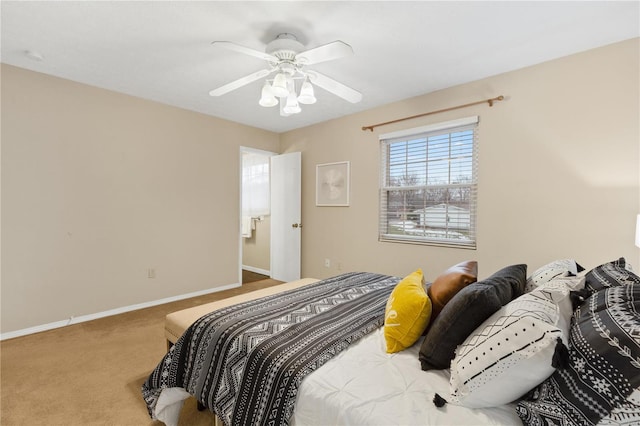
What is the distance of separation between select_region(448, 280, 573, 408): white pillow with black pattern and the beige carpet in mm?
1473

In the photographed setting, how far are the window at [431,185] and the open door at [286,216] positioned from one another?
1445 millimetres

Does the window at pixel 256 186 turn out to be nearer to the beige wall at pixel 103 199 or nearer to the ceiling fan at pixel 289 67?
the beige wall at pixel 103 199

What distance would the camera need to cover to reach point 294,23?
2.11m

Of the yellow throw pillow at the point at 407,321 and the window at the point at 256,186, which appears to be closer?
the yellow throw pillow at the point at 407,321

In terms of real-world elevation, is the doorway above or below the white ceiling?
below

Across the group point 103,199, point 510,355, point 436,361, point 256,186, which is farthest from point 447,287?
point 256,186

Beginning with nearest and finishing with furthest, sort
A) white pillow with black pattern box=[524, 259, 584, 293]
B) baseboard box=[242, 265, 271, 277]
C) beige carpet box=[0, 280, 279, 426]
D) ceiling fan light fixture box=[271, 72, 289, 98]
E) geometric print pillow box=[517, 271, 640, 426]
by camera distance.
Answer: geometric print pillow box=[517, 271, 640, 426] → white pillow with black pattern box=[524, 259, 584, 293] → beige carpet box=[0, 280, 279, 426] → ceiling fan light fixture box=[271, 72, 289, 98] → baseboard box=[242, 265, 271, 277]

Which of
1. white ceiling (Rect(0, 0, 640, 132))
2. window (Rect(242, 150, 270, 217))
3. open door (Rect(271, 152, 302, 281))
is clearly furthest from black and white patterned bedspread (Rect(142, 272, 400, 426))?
window (Rect(242, 150, 270, 217))

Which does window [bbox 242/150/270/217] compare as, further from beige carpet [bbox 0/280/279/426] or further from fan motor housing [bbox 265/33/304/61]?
fan motor housing [bbox 265/33/304/61]

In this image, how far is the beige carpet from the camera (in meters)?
1.72

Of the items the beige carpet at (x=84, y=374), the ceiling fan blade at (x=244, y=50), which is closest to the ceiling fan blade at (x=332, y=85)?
the ceiling fan blade at (x=244, y=50)

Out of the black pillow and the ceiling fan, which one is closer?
the black pillow

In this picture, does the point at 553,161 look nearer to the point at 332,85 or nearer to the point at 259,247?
the point at 332,85

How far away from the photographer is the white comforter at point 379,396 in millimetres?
931
